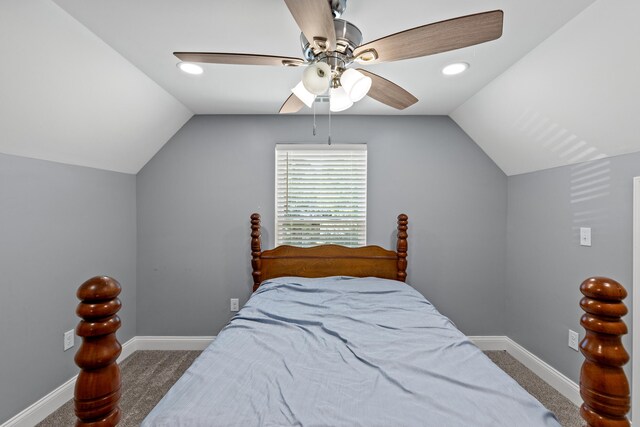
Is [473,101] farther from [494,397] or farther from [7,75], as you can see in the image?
[7,75]

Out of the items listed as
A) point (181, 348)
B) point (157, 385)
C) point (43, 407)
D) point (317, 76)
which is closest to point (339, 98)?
point (317, 76)

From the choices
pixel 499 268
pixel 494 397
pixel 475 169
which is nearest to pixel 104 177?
pixel 494 397

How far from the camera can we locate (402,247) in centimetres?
290

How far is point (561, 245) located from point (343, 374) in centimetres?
213

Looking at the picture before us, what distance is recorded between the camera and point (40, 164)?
80.3 inches

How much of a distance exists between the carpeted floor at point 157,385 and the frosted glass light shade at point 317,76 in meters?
2.36

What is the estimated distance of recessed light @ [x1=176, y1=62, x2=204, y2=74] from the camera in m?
2.01

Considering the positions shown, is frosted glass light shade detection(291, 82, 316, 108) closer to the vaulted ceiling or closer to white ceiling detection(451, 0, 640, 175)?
the vaulted ceiling

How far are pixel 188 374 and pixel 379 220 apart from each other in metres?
2.22

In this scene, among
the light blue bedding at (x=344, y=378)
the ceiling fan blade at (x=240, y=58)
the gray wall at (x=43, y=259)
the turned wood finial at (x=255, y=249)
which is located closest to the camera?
the light blue bedding at (x=344, y=378)

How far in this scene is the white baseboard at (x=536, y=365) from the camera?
2.24 meters

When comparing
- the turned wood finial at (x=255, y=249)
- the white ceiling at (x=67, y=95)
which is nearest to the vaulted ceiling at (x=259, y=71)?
the white ceiling at (x=67, y=95)

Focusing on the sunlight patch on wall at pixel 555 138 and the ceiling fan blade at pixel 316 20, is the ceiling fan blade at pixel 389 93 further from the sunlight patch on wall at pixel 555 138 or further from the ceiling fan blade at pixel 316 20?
the sunlight patch on wall at pixel 555 138

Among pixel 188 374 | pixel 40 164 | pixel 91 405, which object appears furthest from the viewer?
pixel 40 164
